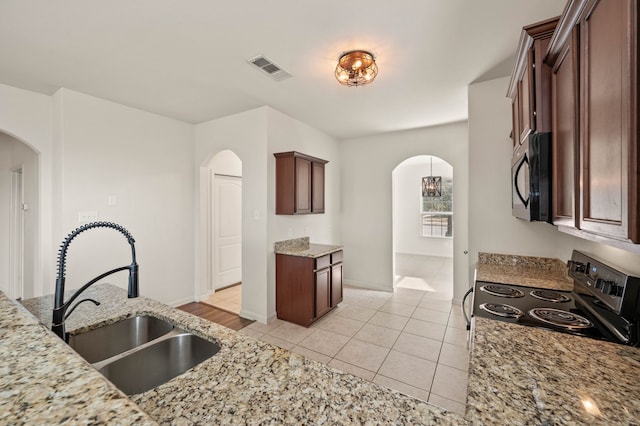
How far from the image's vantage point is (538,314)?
1430 mm

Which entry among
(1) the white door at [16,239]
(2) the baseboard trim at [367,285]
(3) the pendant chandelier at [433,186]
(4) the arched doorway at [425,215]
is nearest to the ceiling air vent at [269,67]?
(2) the baseboard trim at [367,285]

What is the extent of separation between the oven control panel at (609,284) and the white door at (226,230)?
464 cm

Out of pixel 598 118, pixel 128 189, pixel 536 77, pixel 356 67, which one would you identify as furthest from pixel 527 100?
pixel 128 189

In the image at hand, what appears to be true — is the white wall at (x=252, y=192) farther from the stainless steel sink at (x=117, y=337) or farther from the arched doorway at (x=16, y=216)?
the arched doorway at (x=16, y=216)

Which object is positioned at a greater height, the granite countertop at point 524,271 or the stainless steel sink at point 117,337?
the granite countertop at point 524,271

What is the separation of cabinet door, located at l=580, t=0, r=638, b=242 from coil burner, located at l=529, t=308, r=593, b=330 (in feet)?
1.95

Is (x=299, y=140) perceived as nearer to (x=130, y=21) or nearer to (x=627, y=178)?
(x=130, y=21)

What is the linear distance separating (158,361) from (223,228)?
13.0 feet

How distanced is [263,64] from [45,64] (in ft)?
6.31

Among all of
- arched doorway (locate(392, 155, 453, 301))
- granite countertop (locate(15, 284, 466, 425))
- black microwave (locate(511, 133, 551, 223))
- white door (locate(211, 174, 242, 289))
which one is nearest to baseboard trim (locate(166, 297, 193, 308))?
white door (locate(211, 174, 242, 289))

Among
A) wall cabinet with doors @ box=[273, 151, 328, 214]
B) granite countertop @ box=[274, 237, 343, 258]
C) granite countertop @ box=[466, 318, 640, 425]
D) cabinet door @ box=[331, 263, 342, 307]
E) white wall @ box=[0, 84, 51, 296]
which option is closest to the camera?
granite countertop @ box=[466, 318, 640, 425]

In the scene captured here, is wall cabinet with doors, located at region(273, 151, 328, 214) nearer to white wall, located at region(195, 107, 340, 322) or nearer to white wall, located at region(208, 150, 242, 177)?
white wall, located at region(195, 107, 340, 322)

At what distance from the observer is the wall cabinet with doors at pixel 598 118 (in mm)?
740

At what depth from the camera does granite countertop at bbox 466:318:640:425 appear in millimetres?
717
